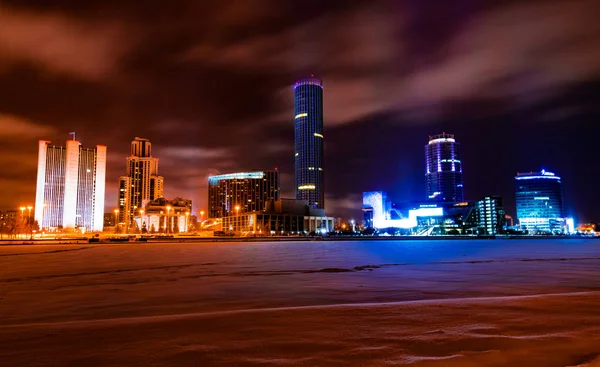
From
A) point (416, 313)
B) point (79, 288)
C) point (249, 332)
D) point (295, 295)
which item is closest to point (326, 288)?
point (295, 295)

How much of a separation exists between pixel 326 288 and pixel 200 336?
9774 millimetres

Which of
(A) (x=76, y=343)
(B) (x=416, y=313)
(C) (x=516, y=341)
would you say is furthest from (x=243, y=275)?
(C) (x=516, y=341)

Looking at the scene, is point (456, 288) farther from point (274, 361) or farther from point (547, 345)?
point (274, 361)

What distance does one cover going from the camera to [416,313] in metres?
10.9

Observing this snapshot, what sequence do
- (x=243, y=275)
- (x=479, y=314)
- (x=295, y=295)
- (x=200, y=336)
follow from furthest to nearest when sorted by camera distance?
(x=243, y=275), (x=295, y=295), (x=479, y=314), (x=200, y=336)

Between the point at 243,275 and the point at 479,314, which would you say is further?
the point at 243,275

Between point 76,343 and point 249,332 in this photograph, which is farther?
point 249,332

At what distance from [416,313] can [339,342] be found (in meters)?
3.68

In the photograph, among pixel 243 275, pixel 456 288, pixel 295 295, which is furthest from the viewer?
pixel 243 275

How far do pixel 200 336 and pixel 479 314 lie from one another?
669 cm

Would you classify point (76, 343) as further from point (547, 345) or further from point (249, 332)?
point (547, 345)

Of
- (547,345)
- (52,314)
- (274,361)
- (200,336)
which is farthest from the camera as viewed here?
(52,314)

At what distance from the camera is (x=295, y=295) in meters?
15.8

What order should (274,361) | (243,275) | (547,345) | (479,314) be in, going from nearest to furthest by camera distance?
(274,361) < (547,345) < (479,314) < (243,275)
